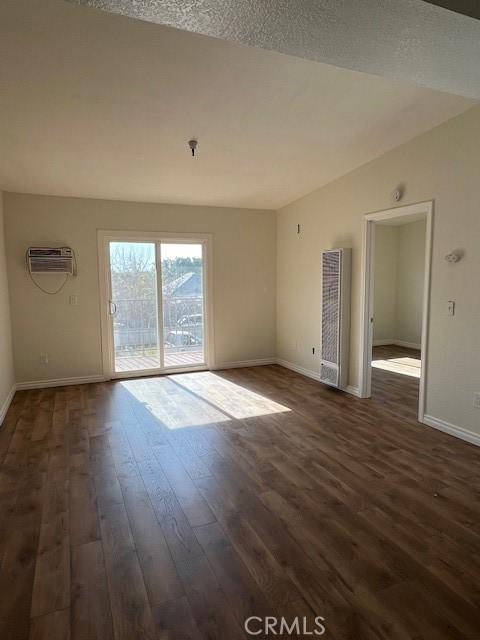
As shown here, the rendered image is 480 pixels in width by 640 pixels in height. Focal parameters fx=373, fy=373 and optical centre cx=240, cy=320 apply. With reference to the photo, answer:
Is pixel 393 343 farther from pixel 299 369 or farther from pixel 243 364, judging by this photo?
pixel 243 364

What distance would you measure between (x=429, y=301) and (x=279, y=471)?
2.09 m

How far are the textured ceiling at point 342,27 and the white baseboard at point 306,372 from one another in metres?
3.37

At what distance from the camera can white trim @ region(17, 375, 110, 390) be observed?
4881mm

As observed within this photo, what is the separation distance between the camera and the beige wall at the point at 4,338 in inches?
160

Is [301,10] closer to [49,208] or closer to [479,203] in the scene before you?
[479,203]

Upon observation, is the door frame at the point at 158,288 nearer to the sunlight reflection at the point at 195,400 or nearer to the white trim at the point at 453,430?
the sunlight reflection at the point at 195,400

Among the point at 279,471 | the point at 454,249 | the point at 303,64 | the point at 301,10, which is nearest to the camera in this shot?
the point at 301,10

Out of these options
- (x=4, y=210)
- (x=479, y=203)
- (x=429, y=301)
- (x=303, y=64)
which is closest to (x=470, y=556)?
(x=429, y=301)

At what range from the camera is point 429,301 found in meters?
3.47

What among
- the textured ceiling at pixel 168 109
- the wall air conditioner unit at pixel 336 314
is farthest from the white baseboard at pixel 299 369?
the textured ceiling at pixel 168 109

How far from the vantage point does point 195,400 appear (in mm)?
4367

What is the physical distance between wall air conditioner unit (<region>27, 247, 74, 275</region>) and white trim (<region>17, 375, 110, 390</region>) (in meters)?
1.46

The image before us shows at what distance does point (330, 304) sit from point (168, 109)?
9.30 feet

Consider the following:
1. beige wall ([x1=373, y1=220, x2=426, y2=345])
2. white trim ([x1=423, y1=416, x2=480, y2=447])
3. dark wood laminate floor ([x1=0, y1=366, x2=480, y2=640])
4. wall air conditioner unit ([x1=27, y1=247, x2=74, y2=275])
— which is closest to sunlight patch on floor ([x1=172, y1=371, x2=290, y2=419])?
dark wood laminate floor ([x1=0, y1=366, x2=480, y2=640])
